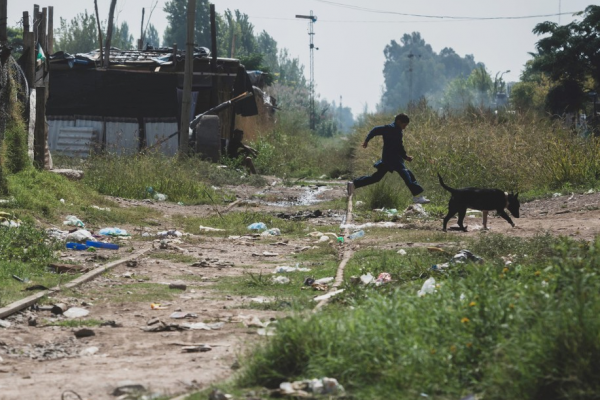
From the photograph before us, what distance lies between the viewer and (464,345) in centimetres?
466

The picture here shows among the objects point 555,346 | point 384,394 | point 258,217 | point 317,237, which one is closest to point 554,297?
point 555,346

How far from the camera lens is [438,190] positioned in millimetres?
18594

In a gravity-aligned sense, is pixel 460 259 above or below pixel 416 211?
above

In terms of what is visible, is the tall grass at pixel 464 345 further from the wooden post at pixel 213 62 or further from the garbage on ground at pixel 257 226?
the wooden post at pixel 213 62

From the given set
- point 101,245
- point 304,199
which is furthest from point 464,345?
point 304,199

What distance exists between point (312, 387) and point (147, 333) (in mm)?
2352

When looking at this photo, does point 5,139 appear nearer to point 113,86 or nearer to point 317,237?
point 317,237

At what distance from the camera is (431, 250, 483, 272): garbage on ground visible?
785 cm

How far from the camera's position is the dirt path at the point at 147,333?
5.20 meters

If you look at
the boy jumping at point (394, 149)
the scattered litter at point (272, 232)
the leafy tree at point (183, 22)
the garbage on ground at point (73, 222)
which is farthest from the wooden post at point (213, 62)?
the leafy tree at point (183, 22)

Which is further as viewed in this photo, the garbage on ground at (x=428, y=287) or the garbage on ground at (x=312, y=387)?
the garbage on ground at (x=428, y=287)

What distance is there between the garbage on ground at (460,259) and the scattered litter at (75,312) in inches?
116

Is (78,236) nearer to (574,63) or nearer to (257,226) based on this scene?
(257,226)

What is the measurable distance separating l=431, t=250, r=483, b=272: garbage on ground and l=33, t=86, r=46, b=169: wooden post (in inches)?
391
